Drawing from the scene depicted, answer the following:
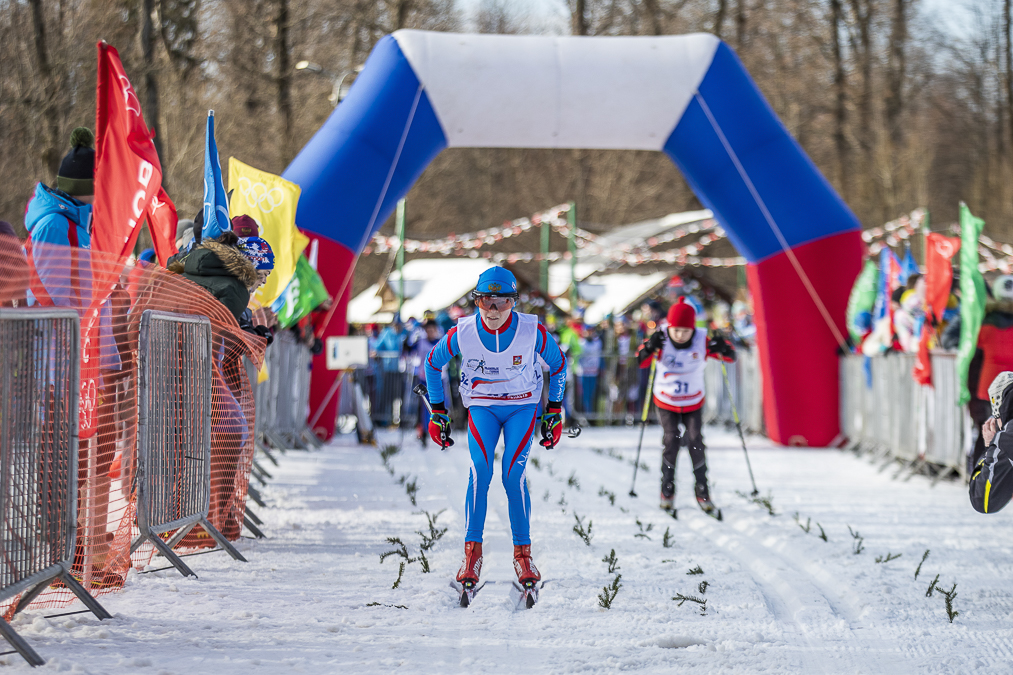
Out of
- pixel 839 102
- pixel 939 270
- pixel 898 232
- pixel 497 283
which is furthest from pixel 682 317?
pixel 839 102

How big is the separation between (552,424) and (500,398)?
1.08 feet

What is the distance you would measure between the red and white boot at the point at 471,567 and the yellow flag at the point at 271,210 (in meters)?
4.95

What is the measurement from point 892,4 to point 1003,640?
31770 mm

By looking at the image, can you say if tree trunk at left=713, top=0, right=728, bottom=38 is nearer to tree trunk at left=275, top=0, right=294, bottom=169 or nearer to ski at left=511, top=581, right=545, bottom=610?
tree trunk at left=275, top=0, right=294, bottom=169

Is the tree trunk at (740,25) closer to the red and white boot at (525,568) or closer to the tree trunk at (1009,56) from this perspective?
the tree trunk at (1009,56)

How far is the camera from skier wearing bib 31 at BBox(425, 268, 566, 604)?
230 inches

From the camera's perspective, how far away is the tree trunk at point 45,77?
15805 millimetres

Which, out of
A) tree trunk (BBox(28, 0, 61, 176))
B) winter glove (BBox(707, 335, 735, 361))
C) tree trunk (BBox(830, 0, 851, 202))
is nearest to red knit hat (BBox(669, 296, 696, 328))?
winter glove (BBox(707, 335, 735, 361))

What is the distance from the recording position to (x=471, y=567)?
5.66 metres

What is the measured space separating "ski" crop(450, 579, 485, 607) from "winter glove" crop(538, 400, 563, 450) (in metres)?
0.87

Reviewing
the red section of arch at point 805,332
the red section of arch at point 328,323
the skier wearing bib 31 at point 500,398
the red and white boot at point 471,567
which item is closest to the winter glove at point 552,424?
the skier wearing bib 31 at point 500,398

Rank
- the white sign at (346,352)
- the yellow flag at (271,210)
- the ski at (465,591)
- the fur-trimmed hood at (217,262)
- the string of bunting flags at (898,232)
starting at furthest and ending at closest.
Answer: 1. the string of bunting flags at (898,232)
2. the white sign at (346,352)
3. the yellow flag at (271,210)
4. the fur-trimmed hood at (217,262)
5. the ski at (465,591)

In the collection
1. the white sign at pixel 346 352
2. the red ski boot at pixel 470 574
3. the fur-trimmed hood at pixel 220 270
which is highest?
the fur-trimmed hood at pixel 220 270

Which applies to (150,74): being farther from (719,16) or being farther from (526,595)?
(719,16)
